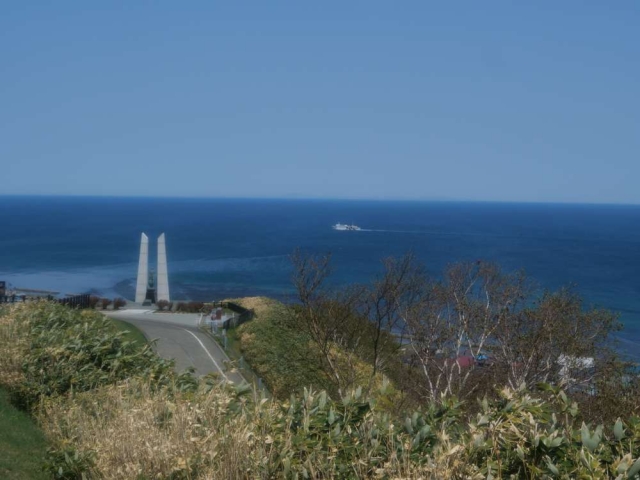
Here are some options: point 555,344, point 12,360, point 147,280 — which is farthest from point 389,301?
point 147,280

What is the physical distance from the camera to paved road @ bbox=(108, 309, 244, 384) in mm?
20375

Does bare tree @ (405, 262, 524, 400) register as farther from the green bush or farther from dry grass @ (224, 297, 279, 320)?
dry grass @ (224, 297, 279, 320)

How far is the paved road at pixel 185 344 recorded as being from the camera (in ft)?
66.8

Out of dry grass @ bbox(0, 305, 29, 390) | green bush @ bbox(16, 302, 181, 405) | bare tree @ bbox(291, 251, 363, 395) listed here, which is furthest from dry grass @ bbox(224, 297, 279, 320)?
dry grass @ bbox(0, 305, 29, 390)

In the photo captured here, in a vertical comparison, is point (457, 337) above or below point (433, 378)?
above

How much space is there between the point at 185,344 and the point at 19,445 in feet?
53.4

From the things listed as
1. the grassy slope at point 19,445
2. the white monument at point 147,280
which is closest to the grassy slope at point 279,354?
the grassy slope at point 19,445

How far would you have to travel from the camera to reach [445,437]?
3885mm

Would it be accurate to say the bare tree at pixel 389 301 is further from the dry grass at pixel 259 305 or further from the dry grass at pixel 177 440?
the dry grass at pixel 177 440

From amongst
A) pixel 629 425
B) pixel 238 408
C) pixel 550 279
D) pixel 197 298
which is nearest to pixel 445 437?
pixel 629 425

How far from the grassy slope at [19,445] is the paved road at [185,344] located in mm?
8930

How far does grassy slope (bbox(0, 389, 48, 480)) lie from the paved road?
8930mm

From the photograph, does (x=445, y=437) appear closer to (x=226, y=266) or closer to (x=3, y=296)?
(x=3, y=296)

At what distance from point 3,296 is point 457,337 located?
57.8ft
